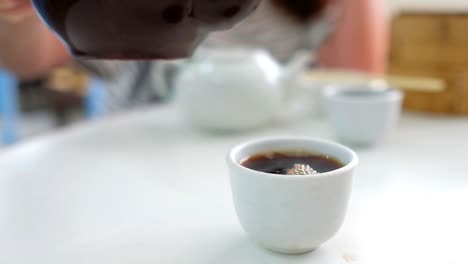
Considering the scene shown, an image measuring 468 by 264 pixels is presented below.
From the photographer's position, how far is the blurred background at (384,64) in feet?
2.92

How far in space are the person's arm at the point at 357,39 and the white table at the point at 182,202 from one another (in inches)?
23.2

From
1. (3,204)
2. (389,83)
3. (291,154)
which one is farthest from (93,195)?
(389,83)

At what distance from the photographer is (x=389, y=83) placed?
90 centimetres

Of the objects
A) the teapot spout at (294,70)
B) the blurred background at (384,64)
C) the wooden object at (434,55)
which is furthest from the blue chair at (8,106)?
the wooden object at (434,55)

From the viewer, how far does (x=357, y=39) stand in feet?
4.54

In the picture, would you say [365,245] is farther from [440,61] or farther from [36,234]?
[440,61]

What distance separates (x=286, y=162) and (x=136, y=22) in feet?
0.59

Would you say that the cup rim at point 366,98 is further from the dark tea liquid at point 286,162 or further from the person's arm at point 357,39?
the person's arm at point 357,39

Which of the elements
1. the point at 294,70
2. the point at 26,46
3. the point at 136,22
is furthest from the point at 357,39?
the point at 136,22

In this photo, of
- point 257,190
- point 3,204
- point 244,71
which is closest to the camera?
point 257,190

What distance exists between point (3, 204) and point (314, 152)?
0.33 meters

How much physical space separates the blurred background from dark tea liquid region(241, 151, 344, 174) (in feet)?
1.51

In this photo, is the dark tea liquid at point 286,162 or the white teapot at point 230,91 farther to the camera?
the white teapot at point 230,91

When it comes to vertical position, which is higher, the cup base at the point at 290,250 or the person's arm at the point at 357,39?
the person's arm at the point at 357,39
